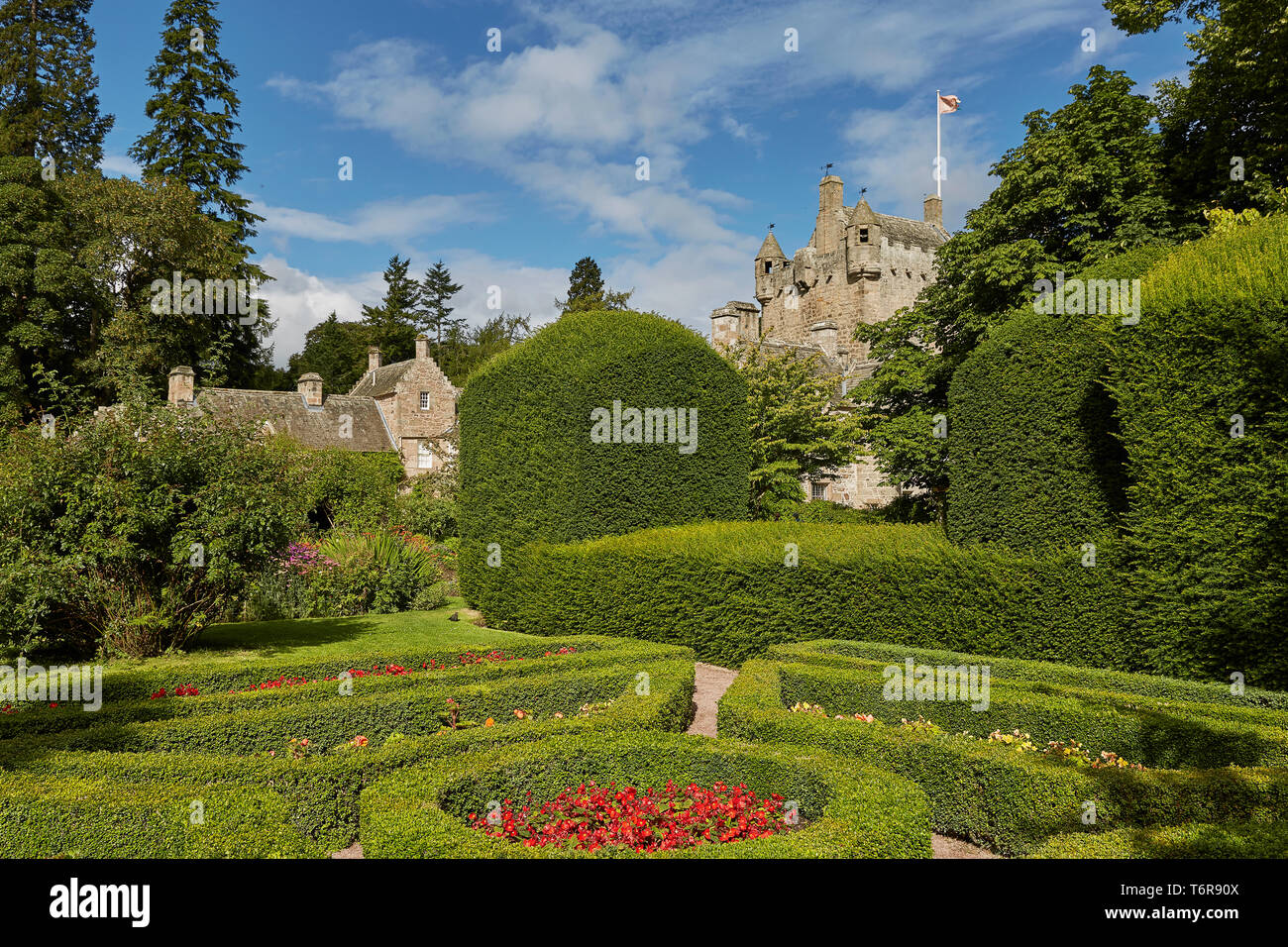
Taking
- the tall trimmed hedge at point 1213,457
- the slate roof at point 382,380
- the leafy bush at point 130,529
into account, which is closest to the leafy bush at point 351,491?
the slate roof at point 382,380

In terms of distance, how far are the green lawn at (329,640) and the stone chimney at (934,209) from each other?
1761 inches

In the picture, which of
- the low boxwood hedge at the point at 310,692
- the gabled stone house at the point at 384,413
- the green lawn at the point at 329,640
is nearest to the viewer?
the low boxwood hedge at the point at 310,692

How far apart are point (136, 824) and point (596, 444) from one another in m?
10.1

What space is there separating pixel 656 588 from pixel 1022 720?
5978 millimetres

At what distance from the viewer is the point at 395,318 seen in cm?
6488

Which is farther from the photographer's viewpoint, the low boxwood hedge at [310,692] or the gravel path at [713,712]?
the low boxwood hedge at [310,692]

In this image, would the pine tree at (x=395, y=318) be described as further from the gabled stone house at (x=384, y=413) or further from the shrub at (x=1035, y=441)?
the shrub at (x=1035, y=441)

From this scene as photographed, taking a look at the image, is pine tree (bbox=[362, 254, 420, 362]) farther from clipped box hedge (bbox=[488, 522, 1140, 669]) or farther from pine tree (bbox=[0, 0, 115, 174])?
clipped box hedge (bbox=[488, 522, 1140, 669])

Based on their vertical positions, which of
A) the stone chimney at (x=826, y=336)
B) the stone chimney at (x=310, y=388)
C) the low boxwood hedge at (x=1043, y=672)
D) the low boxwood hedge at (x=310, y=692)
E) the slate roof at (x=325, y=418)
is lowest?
the low boxwood hedge at (x=1043, y=672)

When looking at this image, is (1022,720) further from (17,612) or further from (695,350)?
(17,612)

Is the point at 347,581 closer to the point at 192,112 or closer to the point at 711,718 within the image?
the point at 711,718

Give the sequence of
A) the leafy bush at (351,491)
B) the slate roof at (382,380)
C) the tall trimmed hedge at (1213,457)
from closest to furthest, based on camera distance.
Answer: the tall trimmed hedge at (1213,457), the leafy bush at (351,491), the slate roof at (382,380)

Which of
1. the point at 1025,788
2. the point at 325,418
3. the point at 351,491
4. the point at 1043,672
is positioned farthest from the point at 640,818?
the point at 325,418

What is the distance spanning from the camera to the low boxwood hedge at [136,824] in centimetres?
471
